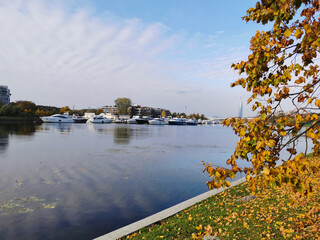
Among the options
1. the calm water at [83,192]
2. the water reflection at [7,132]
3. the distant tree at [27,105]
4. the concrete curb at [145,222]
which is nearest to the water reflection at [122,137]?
the water reflection at [7,132]

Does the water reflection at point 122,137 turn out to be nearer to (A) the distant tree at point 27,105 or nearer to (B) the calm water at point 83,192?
(B) the calm water at point 83,192

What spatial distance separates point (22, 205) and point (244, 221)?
9877mm

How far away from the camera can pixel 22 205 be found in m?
10.0

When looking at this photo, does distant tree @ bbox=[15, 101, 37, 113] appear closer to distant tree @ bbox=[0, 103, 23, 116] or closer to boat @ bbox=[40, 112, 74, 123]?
distant tree @ bbox=[0, 103, 23, 116]

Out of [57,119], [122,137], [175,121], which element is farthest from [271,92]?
[175,121]

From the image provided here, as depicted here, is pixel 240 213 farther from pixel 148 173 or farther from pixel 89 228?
pixel 148 173

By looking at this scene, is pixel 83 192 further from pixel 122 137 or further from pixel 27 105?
pixel 27 105

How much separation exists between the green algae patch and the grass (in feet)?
18.1

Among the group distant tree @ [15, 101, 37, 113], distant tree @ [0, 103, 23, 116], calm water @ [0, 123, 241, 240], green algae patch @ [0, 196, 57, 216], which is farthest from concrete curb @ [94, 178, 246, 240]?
distant tree @ [15, 101, 37, 113]

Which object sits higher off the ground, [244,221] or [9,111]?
[9,111]

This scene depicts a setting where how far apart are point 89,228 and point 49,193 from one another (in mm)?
4696

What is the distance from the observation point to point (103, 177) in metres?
15.0

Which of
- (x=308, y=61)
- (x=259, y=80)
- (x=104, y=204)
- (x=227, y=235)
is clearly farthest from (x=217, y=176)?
(x=104, y=204)

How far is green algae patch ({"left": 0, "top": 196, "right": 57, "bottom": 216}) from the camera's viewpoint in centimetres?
942
